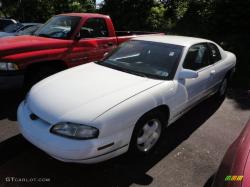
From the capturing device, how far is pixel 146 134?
11.6ft

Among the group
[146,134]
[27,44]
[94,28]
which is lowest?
[146,134]

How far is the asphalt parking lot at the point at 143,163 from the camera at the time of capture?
3.19 m

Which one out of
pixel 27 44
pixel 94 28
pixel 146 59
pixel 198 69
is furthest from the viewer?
pixel 94 28

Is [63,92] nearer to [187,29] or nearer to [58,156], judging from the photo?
[58,156]

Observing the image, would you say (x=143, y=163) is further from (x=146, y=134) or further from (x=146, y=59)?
(x=146, y=59)

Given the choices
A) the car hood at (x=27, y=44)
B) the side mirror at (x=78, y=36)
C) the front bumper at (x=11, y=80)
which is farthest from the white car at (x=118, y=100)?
the side mirror at (x=78, y=36)

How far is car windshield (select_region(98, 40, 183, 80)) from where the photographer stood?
12.9ft

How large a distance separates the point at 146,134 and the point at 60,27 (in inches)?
139

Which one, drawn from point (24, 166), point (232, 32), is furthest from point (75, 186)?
point (232, 32)

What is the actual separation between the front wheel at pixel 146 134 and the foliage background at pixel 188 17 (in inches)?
171

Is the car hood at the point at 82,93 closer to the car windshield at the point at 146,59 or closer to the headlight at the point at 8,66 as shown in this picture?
the car windshield at the point at 146,59

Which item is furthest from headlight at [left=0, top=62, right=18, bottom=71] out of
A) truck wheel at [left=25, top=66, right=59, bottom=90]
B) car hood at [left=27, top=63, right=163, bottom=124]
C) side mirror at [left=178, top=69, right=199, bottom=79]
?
side mirror at [left=178, top=69, right=199, bottom=79]

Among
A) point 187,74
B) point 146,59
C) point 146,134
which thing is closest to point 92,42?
point 146,59

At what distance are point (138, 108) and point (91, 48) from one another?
9.94 ft
